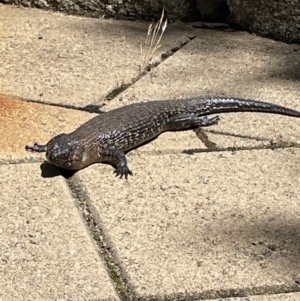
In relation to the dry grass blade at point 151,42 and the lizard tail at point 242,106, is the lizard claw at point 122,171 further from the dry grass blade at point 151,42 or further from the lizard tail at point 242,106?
the dry grass blade at point 151,42

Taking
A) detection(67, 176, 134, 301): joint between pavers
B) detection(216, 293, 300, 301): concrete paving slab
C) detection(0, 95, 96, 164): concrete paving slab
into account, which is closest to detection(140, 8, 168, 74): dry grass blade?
detection(0, 95, 96, 164): concrete paving slab

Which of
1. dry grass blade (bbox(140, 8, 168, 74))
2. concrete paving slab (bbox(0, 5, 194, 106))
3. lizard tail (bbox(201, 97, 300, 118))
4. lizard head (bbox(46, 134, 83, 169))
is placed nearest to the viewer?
lizard head (bbox(46, 134, 83, 169))

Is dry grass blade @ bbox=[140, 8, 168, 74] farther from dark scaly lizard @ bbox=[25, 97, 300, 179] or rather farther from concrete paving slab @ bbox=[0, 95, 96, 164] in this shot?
concrete paving slab @ bbox=[0, 95, 96, 164]

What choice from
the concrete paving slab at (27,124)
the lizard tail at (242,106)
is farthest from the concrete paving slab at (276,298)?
the lizard tail at (242,106)

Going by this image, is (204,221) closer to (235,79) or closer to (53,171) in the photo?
(53,171)

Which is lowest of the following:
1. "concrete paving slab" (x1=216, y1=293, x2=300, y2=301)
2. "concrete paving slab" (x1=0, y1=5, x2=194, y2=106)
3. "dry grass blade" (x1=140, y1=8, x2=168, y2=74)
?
"concrete paving slab" (x1=0, y1=5, x2=194, y2=106)

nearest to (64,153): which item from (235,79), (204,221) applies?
(204,221)
